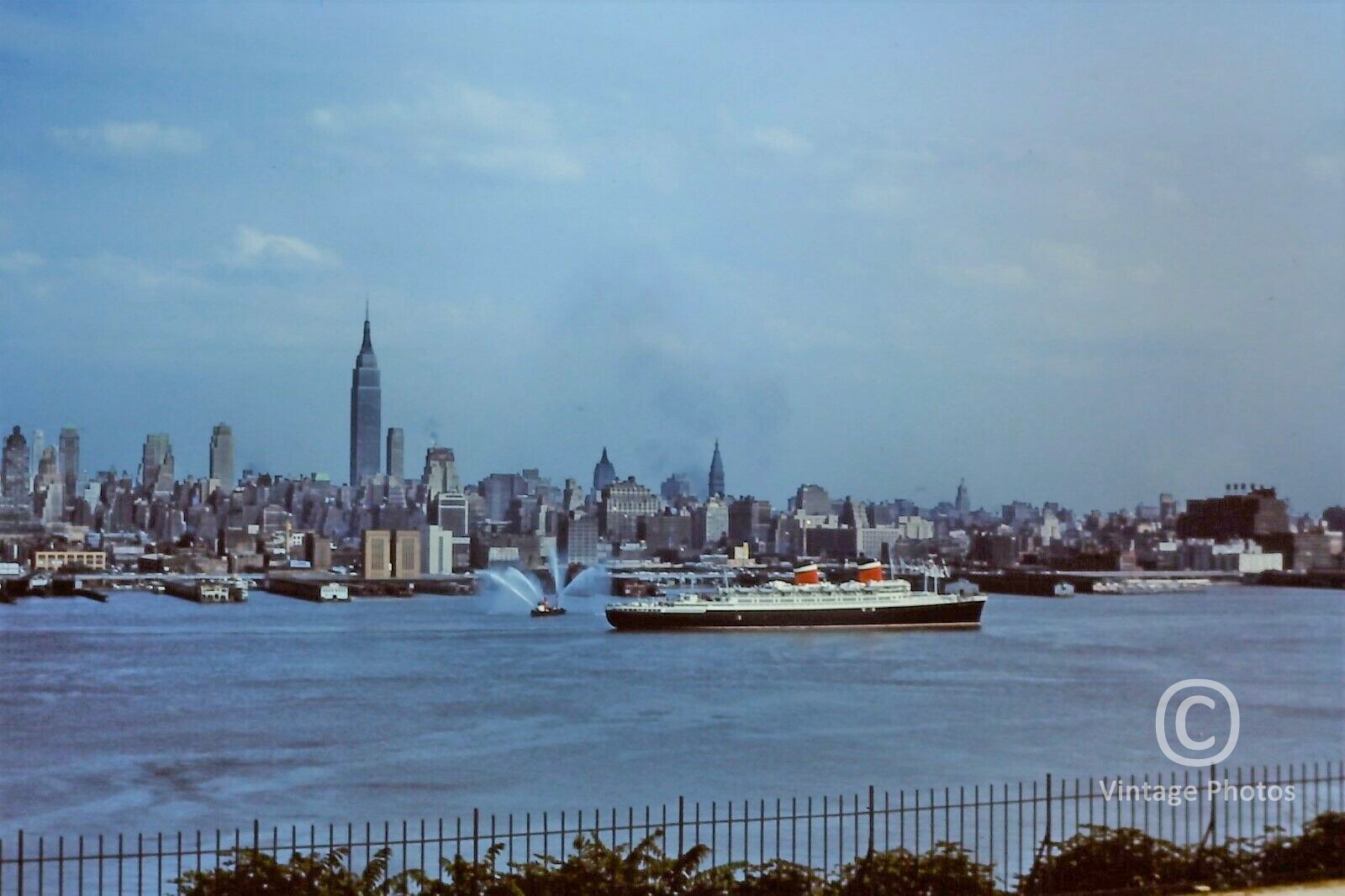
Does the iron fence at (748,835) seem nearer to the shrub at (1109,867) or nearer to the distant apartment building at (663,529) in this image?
the shrub at (1109,867)

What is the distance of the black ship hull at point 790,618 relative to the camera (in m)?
51.4

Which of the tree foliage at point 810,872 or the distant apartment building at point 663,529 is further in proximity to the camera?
the distant apartment building at point 663,529

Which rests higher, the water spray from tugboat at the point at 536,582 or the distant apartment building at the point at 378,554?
the distant apartment building at the point at 378,554

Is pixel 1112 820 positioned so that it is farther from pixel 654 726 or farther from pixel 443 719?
pixel 443 719

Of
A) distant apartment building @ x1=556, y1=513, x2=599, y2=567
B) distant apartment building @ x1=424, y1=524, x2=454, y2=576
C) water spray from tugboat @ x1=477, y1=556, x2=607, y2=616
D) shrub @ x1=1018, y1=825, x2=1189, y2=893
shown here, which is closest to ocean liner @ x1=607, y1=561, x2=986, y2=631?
water spray from tugboat @ x1=477, y1=556, x2=607, y2=616

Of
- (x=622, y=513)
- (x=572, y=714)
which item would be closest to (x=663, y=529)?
(x=622, y=513)

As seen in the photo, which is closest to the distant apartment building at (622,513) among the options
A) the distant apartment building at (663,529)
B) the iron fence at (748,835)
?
the distant apartment building at (663,529)

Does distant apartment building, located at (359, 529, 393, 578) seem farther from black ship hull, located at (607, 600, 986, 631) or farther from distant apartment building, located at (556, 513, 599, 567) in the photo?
black ship hull, located at (607, 600, 986, 631)

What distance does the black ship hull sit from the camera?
5144 cm

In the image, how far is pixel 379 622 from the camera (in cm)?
5416

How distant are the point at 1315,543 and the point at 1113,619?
4325 cm

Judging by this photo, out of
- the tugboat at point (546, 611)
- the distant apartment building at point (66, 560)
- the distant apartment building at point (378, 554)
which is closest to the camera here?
the tugboat at point (546, 611)

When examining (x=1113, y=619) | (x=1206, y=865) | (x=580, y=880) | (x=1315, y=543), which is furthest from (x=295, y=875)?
(x=1315, y=543)

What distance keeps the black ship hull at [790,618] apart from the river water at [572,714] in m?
1.26
